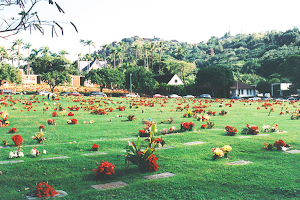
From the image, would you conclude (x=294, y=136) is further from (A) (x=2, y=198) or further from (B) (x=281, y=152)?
(A) (x=2, y=198)

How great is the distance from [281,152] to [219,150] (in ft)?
6.36

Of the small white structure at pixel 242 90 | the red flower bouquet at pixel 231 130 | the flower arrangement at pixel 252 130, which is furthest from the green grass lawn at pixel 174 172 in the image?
the small white structure at pixel 242 90

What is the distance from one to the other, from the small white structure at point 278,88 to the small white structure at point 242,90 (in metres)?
4.99

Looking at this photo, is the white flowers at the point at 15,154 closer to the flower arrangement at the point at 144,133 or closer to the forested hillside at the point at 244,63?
the flower arrangement at the point at 144,133

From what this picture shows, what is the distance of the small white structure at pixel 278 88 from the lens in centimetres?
7112

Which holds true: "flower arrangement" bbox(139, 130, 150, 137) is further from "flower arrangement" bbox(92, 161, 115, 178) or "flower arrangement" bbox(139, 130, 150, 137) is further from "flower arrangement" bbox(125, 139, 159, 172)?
"flower arrangement" bbox(92, 161, 115, 178)

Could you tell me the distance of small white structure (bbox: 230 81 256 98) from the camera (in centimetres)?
7224

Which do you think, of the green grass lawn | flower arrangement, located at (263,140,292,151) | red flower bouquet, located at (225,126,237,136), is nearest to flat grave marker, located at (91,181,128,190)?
the green grass lawn

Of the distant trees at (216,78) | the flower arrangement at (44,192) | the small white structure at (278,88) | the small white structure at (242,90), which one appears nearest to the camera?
the flower arrangement at (44,192)

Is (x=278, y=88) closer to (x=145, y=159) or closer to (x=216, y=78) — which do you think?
(x=216, y=78)

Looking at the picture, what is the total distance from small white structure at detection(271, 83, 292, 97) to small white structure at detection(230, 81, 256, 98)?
4.99 metres

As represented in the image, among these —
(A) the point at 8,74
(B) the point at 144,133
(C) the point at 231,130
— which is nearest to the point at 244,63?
(A) the point at 8,74

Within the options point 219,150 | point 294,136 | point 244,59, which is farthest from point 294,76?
point 219,150

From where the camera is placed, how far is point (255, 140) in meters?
9.66
